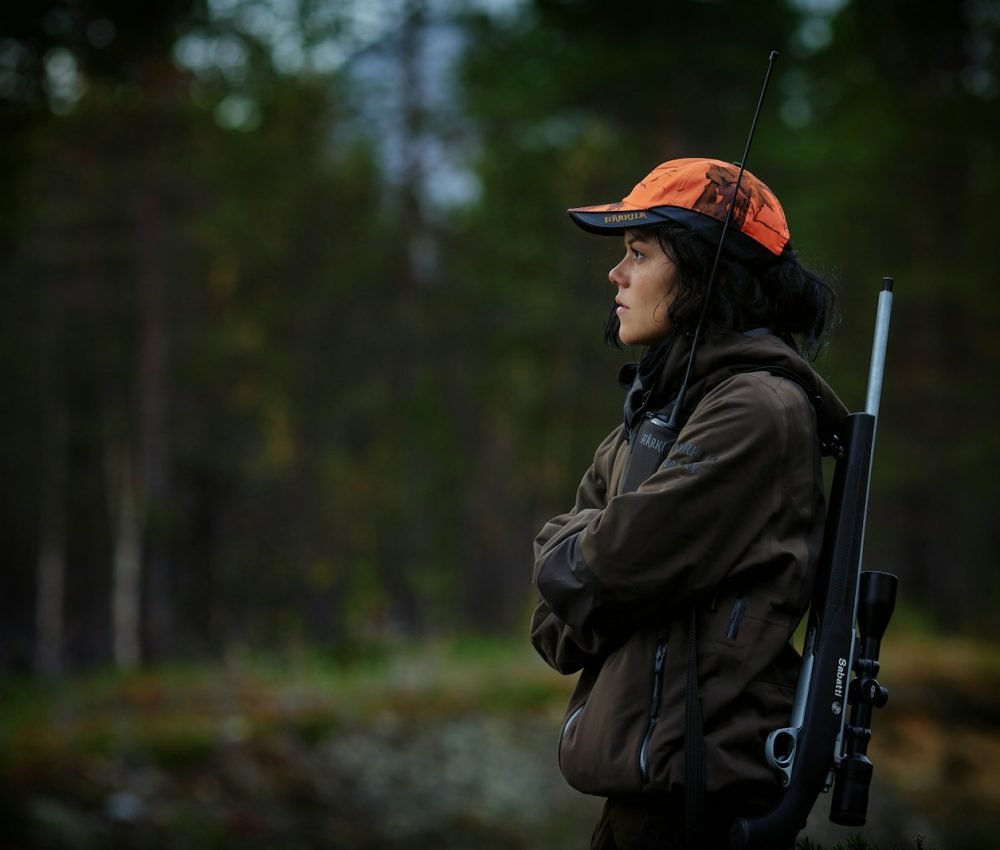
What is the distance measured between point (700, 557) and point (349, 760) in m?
8.42

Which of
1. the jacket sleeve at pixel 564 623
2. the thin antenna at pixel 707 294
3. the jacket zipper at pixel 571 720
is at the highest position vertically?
the thin antenna at pixel 707 294

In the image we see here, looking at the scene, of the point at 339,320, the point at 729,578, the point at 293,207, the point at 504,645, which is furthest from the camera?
the point at 339,320

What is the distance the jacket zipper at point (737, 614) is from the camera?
233 centimetres

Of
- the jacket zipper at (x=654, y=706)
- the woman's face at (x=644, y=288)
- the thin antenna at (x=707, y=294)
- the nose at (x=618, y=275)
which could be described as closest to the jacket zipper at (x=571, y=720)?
the jacket zipper at (x=654, y=706)

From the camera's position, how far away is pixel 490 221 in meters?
16.9

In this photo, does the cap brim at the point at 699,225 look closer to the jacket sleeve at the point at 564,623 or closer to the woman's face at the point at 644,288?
the woman's face at the point at 644,288

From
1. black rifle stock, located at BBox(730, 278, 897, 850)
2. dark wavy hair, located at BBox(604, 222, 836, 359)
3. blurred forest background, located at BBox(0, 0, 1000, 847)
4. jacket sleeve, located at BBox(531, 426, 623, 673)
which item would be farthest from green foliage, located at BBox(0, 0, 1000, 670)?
black rifle stock, located at BBox(730, 278, 897, 850)

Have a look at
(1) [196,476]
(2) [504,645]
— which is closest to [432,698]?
(2) [504,645]

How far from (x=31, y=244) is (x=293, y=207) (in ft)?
11.6

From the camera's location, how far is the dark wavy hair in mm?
2564

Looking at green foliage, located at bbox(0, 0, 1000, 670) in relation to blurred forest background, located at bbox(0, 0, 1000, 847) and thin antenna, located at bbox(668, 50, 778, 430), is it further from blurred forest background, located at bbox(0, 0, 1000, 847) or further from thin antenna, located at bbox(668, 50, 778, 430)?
thin antenna, located at bbox(668, 50, 778, 430)

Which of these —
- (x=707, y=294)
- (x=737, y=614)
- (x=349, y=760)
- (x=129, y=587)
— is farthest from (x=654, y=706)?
(x=129, y=587)

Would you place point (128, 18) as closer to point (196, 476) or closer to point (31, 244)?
point (31, 244)

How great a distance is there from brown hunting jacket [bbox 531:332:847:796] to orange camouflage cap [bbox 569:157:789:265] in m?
0.30
